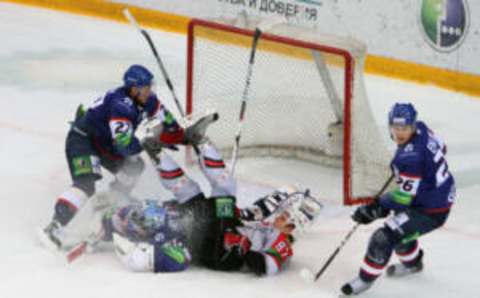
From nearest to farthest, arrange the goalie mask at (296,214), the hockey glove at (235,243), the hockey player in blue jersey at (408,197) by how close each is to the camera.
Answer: the hockey player in blue jersey at (408,197) → the hockey glove at (235,243) → the goalie mask at (296,214)

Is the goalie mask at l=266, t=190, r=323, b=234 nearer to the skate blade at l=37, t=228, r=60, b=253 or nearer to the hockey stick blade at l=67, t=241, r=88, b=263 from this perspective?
the hockey stick blade at l=67, t=241, r=88, b=263

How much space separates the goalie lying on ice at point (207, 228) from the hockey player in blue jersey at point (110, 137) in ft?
0.67

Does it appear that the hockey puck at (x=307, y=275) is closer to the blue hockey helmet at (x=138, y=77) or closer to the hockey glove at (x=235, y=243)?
the hockey glove at (x=235, y=243)

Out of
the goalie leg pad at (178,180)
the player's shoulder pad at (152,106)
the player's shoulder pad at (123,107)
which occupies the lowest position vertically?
the goalie leg pad at (178,180)

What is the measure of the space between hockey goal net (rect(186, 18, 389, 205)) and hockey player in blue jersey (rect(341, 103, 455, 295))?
3.70 feet

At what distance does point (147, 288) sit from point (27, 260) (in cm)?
66

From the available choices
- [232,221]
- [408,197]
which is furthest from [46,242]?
[408,197]

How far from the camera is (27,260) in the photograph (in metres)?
4.94

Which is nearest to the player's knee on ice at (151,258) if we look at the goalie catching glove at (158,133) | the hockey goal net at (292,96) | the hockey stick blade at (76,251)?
the hockey stick blade at (76,251)

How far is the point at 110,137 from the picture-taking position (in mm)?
5387

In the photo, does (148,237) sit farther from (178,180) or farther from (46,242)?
(46,242)

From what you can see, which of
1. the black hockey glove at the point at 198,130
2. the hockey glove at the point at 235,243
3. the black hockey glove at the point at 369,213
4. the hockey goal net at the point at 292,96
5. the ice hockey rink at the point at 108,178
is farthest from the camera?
the hockey goal net at the point at 292,96

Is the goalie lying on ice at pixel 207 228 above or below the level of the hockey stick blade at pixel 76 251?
above

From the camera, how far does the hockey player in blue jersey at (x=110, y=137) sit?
16.7ft
